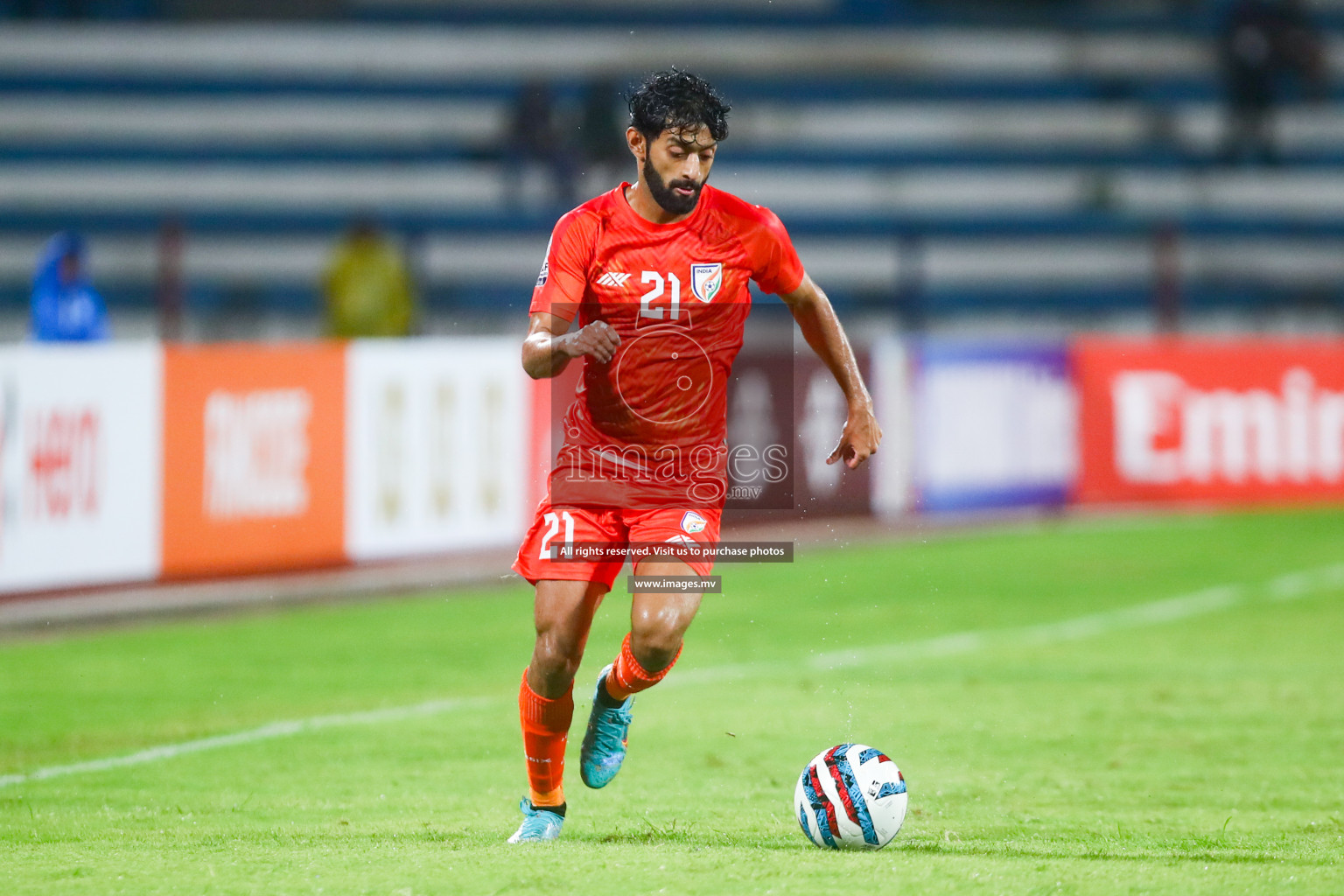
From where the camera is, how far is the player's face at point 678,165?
564 centimetres

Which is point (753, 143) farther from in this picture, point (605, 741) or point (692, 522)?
point (692, 522)

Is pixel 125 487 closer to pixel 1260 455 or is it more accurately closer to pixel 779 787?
pixel 779 787

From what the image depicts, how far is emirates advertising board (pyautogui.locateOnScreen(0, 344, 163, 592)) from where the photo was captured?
10203 mm

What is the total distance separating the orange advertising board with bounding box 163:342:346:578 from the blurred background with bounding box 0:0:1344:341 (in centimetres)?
793

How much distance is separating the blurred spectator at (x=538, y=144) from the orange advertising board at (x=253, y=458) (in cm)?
792

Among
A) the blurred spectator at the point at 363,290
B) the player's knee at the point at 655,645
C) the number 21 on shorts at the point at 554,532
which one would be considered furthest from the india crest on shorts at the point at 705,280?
the blurred spectator at the point at 363,290

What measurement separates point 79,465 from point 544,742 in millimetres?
5617

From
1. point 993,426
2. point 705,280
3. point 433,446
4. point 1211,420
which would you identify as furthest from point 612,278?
point 1211,420

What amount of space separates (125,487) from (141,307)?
10.2 metres

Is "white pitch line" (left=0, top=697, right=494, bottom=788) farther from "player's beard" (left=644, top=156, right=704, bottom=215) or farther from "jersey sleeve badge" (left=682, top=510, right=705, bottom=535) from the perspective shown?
"player's beard" (left=644, top=156, right=704, bottom=215)

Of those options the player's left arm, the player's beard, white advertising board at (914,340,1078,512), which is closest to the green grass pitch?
the player's left arm

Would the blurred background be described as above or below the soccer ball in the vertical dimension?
above

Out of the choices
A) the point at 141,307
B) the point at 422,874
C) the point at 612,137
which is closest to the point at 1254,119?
the point at 612,137

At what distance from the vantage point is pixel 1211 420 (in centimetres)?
1667
